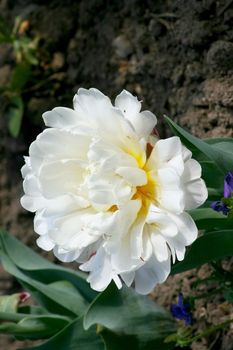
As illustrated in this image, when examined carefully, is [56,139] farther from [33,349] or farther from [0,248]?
[0,248]

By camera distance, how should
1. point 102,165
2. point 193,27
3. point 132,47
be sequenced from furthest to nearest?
point 132,47 < point 193,27 < point 102,165

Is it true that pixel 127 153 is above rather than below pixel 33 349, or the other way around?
above

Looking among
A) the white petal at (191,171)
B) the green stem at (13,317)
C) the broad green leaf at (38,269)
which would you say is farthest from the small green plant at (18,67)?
the white petal at (191,171)

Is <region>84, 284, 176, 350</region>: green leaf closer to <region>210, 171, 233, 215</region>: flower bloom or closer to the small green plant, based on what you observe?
<region>210, 171, 233, 215</region>: flower bloom

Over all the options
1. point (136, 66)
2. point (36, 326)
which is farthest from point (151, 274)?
point (136, 66)

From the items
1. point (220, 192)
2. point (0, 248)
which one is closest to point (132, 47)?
point (0, 248)
